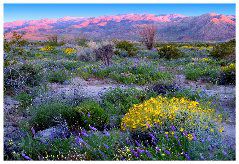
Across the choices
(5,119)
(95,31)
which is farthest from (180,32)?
(5,119)

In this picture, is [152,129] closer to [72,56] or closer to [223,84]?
[223,84]

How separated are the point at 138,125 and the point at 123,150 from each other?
33.0 inches

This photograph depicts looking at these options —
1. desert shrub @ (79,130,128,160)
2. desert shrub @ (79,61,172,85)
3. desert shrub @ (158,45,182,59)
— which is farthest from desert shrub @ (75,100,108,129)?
desert shrub @ (158,45,182,59)

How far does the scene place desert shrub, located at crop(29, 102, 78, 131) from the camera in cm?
605

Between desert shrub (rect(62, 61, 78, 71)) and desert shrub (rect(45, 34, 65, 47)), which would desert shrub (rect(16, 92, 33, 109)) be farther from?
desert shrub (rect(45, 34, 65, 47))

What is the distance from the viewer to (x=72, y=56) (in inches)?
780

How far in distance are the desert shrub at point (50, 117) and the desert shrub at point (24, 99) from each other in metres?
1.40

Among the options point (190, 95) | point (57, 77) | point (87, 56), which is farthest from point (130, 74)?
point (87, 56)

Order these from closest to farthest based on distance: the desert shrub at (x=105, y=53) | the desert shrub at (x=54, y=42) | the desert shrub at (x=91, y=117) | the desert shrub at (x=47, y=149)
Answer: the desert shrub at (x=47, y=149)
the desert shrub at (x=91, y=117)
the desert shrub at (x=105, y=53)
the desert shrub at (x=54, y=42)

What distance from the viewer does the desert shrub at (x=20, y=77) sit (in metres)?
8.76

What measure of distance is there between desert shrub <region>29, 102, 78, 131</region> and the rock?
0.37m

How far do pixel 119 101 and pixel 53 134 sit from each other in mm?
2362

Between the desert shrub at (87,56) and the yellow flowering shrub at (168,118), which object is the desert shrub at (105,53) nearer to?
the desert shrub at (87,56)

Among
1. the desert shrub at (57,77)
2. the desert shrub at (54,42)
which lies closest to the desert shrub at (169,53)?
the desert shrub at (57,77)
